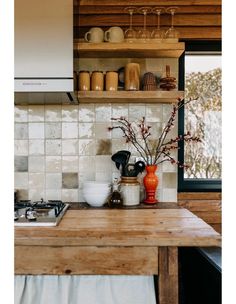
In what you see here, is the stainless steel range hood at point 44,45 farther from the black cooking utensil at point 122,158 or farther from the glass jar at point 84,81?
the black cooking utensil at point 122,158

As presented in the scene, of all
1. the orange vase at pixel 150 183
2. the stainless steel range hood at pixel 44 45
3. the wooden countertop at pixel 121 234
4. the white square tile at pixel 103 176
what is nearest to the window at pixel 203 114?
the orange vase at pixel 150 183

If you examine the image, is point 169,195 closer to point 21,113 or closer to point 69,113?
point 69,113

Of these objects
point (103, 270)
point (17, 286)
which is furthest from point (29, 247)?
point (103, 270)

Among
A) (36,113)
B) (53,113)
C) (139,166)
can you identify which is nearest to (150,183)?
(139,166)

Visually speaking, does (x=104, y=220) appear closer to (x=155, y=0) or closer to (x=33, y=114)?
(x=33, y=114)

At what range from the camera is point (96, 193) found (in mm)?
2262

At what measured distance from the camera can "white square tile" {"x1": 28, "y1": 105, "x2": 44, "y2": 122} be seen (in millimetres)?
2494

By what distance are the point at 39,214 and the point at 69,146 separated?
2.40 feet

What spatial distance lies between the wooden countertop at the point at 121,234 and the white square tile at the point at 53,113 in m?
0.92

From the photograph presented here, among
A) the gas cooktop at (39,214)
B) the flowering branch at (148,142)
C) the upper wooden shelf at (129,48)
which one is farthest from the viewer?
the flowering branch at (148,142)

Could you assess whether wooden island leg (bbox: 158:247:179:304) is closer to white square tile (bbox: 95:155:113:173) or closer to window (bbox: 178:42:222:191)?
white square tile (bbox: 95:155:113:173)

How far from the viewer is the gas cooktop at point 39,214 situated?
1.70m

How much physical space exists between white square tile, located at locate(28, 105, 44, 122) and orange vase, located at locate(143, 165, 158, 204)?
0.85 m

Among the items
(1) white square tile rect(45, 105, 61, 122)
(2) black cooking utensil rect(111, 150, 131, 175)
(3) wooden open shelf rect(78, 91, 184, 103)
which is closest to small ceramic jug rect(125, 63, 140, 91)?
(3) wooden open shelf rect(78, 91, 184, 103)
